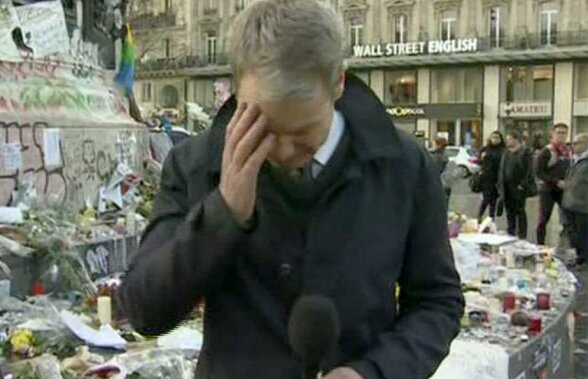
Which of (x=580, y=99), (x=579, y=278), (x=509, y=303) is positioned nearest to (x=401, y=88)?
(x=580, y=99)

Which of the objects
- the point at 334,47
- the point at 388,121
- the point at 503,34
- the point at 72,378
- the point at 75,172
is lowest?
the point at 72,378

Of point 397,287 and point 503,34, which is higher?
point 503,34

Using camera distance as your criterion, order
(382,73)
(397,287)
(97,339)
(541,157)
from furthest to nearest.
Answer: (382,73), (541,157), (97,339), (397,287)

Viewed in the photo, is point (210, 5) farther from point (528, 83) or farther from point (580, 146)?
point (580, 146)

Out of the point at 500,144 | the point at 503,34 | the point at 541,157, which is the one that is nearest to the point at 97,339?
the point at 541,157

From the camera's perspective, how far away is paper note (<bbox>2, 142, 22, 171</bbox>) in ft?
25.9

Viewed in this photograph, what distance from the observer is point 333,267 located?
1.64 meters

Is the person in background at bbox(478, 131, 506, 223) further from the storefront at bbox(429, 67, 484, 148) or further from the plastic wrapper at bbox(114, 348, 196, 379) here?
the storefront at bbox(429, 67, 484, 148)

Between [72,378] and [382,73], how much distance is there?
47323mm

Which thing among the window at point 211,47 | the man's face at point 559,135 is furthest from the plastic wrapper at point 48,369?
the window at point 211,47

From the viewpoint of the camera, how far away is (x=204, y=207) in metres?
1.53

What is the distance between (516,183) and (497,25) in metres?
36.6

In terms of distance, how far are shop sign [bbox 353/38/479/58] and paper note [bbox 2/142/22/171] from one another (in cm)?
3905

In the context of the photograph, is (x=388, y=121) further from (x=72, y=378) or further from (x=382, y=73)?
(x=382, y=73)
